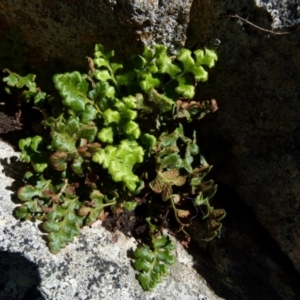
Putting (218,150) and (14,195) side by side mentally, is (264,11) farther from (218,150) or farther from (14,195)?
(14,195)

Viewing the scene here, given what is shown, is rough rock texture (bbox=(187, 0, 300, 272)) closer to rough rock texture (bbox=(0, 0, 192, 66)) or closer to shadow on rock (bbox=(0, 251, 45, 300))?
rough rock texture (bbox=(0, 0, 192, 66))

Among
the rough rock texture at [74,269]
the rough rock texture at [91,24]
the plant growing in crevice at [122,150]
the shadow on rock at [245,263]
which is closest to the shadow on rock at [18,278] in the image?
the rough rock texture at [74,269]

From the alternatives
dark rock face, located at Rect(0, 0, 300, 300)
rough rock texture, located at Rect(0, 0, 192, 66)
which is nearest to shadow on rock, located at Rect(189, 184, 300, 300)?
dark rock face, located at Rect(0, 0, 300, 300)

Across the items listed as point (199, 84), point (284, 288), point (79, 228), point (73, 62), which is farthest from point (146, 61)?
point (284, 288)

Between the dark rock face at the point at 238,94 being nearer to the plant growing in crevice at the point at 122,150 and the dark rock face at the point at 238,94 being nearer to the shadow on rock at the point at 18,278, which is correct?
the plant growing in crevice at the point at 122,150

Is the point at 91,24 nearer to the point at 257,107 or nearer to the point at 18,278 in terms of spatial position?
the point at 257,107

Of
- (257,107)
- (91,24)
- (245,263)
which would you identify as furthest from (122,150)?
(245,263)
